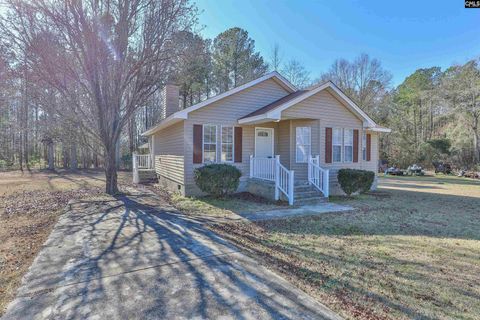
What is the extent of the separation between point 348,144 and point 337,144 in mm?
726

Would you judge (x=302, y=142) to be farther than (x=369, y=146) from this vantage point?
No

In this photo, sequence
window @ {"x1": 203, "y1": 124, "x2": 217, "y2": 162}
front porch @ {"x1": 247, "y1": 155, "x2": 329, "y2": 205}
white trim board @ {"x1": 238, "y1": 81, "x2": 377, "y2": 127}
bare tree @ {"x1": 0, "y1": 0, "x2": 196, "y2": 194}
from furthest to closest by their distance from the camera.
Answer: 1. window @ {"x1": 203, "y1": 124, "x2": 217, "y2": 162}
2. white trim board @ {"x1": 238, "y1": 81, "x2": 377, "y2": 127}
3. front porch @ {"x1": 247, "y1": 155, "x2": 329, "y2": 205}
4. bare tree @ {"x1": 0, "y1": 0, "x2": 196, "y2": 194}

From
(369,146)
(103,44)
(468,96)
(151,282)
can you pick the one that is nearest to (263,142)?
(369,146)

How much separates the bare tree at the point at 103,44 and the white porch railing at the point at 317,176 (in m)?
6.99

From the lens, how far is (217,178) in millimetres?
9070

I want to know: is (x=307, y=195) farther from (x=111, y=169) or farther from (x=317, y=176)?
(x=111, y=169)

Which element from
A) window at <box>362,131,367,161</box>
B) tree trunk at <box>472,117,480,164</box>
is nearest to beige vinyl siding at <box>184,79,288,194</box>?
window at <box>362,131,367,161</box>

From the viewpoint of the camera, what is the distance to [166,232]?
568cm

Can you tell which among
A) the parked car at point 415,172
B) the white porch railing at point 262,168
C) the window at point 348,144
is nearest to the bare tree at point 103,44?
the white porch railing at point 262,168

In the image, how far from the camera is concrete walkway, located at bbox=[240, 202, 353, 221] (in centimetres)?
726

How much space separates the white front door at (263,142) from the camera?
1163cm

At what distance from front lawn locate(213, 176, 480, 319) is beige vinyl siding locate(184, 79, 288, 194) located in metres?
4.54

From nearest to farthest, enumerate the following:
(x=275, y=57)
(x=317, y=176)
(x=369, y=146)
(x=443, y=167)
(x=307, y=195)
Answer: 1. (x=307, y=195)
2. (x=317, y=176)
3. (x=369, y=146)
4. (x=443, y=167)
5. (x=275, y=57)

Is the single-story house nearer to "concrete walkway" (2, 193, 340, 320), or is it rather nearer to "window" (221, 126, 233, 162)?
"window" (221, 126, 233, 162)
